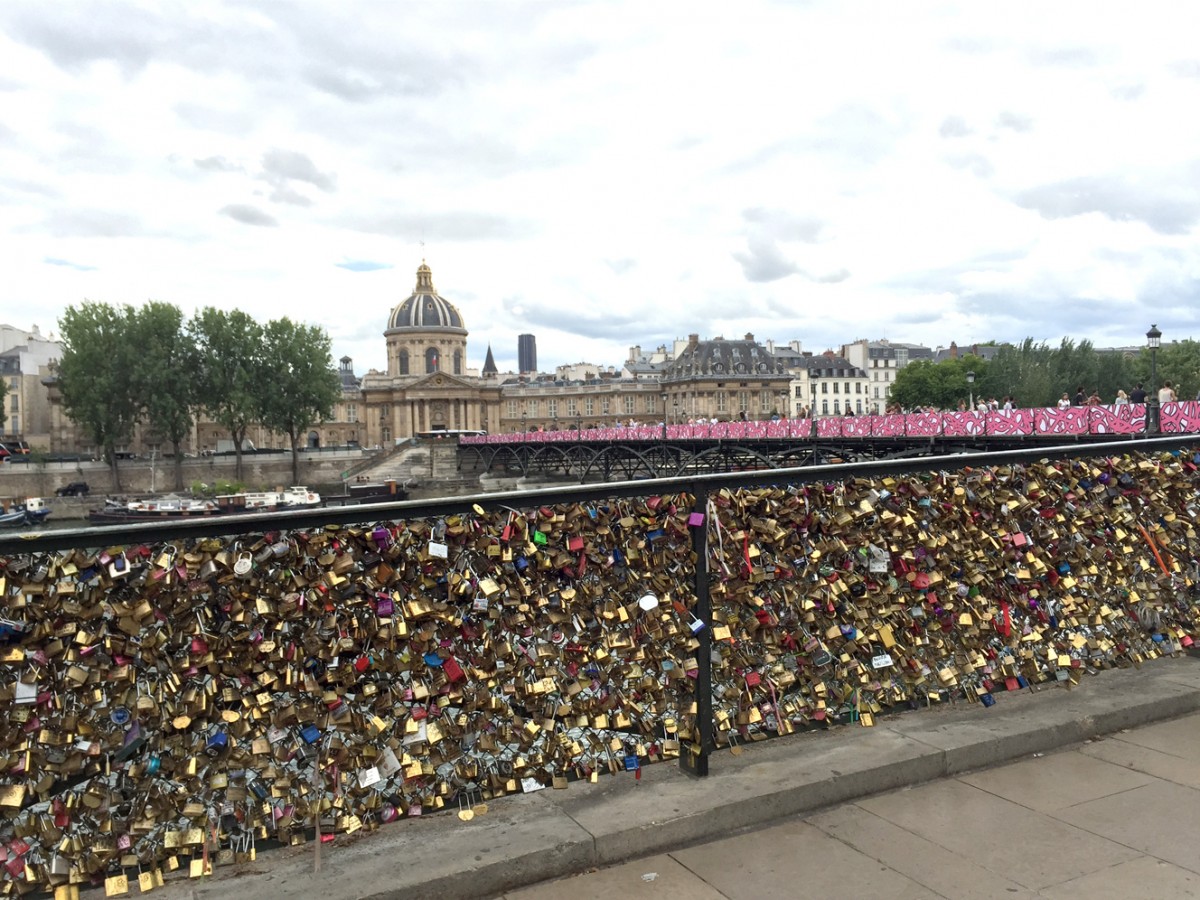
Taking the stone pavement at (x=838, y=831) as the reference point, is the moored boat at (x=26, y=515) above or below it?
below

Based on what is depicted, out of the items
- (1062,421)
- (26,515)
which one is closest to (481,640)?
(1062,421)

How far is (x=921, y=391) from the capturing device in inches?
3996

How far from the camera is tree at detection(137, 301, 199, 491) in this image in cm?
6781

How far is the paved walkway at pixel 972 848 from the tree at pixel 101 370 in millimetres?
71869

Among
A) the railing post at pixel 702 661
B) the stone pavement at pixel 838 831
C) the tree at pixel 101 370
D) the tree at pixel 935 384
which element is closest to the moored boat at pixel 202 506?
the tree at pixel 101 370

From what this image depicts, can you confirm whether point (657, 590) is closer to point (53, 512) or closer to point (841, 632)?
point (841, 632)

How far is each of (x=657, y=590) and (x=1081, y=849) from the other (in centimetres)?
180

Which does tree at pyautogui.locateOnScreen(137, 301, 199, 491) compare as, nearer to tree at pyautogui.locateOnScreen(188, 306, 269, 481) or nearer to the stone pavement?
tree at pyautogui.locateOnScreen(188, 306, 269, 481)

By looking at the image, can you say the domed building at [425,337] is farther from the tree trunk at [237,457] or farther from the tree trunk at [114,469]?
the tree trunk at [114,469]

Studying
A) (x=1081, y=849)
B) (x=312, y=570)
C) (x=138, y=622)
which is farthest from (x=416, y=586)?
(x=1081, y=849)

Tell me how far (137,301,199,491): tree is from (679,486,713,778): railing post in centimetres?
7121

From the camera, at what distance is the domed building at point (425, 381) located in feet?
418

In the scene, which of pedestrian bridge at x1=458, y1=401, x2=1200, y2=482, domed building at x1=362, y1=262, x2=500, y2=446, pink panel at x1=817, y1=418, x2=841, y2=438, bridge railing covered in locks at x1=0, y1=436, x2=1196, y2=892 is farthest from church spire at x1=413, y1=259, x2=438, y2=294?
bridge railing covered in locks at x1=0, y1=436, x2=1196, y2=892

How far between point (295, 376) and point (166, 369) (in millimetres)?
9332
